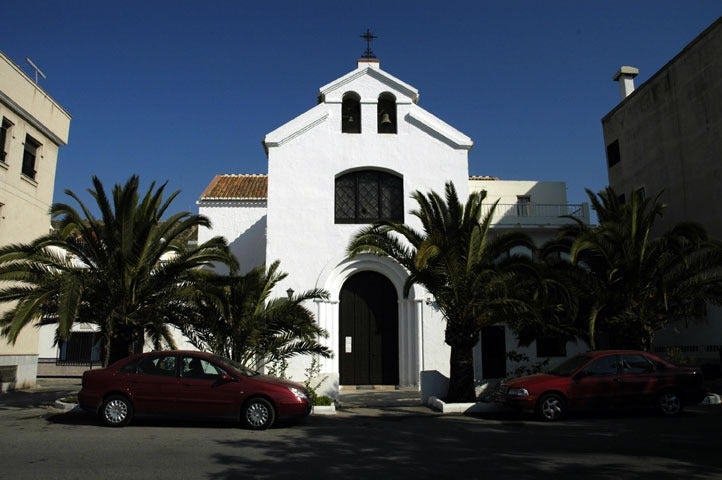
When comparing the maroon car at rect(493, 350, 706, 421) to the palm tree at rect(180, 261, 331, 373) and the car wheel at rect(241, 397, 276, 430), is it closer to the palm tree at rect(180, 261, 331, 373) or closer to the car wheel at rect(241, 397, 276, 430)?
the car wheel at rect(241, 397, 276, 430)

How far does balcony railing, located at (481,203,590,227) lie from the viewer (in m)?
21.4

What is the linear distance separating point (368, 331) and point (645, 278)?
8.51 meters

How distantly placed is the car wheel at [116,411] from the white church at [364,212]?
296 inches

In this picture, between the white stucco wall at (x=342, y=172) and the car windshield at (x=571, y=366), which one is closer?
the car windshield at (x=571, y=366)

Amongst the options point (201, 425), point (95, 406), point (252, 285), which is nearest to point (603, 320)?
point (252, 285)

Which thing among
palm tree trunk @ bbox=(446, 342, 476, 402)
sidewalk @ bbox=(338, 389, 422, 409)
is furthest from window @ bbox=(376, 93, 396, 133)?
palm tree trunk @ bbox=(446, 342, 476, 402)

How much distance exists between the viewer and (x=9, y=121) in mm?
18359

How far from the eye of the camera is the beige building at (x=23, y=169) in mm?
18047

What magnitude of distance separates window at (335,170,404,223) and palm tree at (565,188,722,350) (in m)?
6.60

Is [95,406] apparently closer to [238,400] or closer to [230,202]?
[238,400]

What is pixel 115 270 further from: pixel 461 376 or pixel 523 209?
pixel 523 209

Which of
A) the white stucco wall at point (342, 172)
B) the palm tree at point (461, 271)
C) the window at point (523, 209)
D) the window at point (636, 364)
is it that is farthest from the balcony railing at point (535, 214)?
the window at point (636, 364)

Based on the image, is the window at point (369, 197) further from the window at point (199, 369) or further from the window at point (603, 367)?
the window at point (199, 369)

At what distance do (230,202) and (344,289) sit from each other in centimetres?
833
